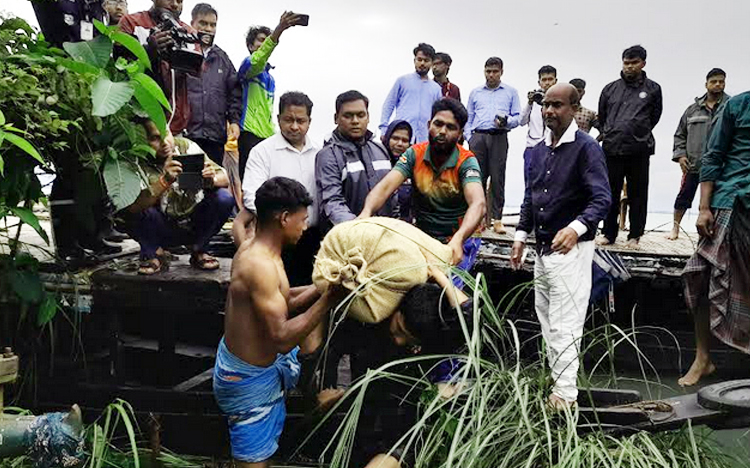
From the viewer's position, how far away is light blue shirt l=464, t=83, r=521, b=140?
23.3 ft

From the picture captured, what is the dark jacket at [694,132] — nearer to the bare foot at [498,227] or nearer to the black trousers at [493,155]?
the black trousers at [493,155]

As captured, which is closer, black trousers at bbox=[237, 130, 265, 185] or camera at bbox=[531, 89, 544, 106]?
black trousers at bbox=[237, 130, 265, 185]

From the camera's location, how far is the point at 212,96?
17.9ft

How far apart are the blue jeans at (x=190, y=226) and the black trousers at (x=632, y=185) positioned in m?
3.98

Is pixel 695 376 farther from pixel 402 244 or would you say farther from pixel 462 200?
pixel 402 244

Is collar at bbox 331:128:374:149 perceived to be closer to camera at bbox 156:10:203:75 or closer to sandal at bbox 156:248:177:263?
camera at bbox 156:10:203:75

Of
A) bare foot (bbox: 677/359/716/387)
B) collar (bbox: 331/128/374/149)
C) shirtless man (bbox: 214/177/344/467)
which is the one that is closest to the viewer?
shirtless man (bbox: 214/177/344/467)

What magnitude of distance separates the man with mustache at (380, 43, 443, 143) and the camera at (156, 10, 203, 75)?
2609 millimetres

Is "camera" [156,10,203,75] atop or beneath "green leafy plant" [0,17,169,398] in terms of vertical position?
atop

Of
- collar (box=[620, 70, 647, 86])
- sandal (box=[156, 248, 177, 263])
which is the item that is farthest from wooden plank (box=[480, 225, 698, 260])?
sandal (box=[156, 248, 177, 263])

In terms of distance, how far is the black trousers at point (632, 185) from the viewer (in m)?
6.30

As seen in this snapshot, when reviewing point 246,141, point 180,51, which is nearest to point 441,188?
point 180,51

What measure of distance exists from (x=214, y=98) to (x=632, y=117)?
401 centimetres

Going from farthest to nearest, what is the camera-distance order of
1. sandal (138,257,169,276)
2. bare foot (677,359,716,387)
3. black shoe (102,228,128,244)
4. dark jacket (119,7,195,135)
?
bare foot (677,359,716,387) → black shoe (102,228,128,244) → dark jacket (119,7,195,135) → sandal (138,257,169,276)
